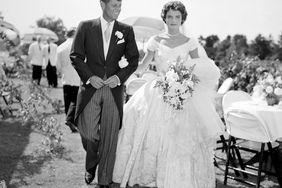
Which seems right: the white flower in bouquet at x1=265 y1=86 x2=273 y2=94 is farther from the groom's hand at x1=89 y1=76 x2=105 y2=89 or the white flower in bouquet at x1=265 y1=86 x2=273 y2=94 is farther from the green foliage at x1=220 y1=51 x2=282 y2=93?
the green foliage at x1=220 y1=51 x2=282 y2=93

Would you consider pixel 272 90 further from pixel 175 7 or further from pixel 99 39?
pixel 99 39

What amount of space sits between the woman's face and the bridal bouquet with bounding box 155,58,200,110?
49 cm

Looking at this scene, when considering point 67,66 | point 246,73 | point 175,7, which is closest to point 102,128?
point 175,7

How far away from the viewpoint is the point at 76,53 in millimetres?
4070

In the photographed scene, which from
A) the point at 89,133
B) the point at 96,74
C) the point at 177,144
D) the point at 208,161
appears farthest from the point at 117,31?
the point at 208,161

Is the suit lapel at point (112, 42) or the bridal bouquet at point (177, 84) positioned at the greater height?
the suit lapel at point (112, 42)

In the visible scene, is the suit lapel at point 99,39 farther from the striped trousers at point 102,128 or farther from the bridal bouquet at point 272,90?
the bridal bouquet at point 272,90

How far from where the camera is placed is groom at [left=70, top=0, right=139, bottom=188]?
4.09 metres

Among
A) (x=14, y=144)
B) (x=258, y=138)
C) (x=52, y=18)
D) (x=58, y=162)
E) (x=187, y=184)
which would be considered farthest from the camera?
(x=52, y=18)

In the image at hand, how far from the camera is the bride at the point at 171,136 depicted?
4.15 m

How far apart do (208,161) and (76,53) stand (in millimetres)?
1940

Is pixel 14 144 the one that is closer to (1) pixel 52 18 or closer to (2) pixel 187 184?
(2) pixel 187 184

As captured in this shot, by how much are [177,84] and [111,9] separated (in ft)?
3.56

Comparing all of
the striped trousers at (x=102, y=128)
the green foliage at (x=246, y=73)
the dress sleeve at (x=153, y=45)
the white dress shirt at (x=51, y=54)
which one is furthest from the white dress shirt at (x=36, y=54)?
the striped trousers at (x=102, y=128)
